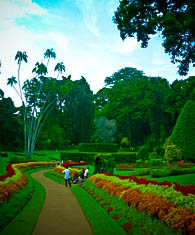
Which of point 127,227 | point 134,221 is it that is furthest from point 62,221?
point 134,221

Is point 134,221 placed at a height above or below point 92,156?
below

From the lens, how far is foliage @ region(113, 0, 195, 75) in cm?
1008

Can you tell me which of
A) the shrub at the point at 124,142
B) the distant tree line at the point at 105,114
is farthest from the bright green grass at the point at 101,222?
the shrub at the point at 124,142

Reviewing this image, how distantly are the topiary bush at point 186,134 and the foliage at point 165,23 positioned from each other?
499 inches

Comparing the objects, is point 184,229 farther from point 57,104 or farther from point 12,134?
point 57,104

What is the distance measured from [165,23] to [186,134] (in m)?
16.4

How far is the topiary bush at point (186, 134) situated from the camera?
24.3 metres

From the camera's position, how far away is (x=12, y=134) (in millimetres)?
52812

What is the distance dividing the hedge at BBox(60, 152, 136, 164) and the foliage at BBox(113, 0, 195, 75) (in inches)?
876

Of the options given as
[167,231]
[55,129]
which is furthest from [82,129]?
[167,231]

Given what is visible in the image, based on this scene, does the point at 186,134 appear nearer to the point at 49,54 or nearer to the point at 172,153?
the point at 172,153

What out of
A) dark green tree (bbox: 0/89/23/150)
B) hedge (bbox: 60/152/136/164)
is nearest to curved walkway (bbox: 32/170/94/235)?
hedge (bbox: 60/152/136/164)

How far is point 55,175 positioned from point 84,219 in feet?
63.7

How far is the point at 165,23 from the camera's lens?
10227mm
